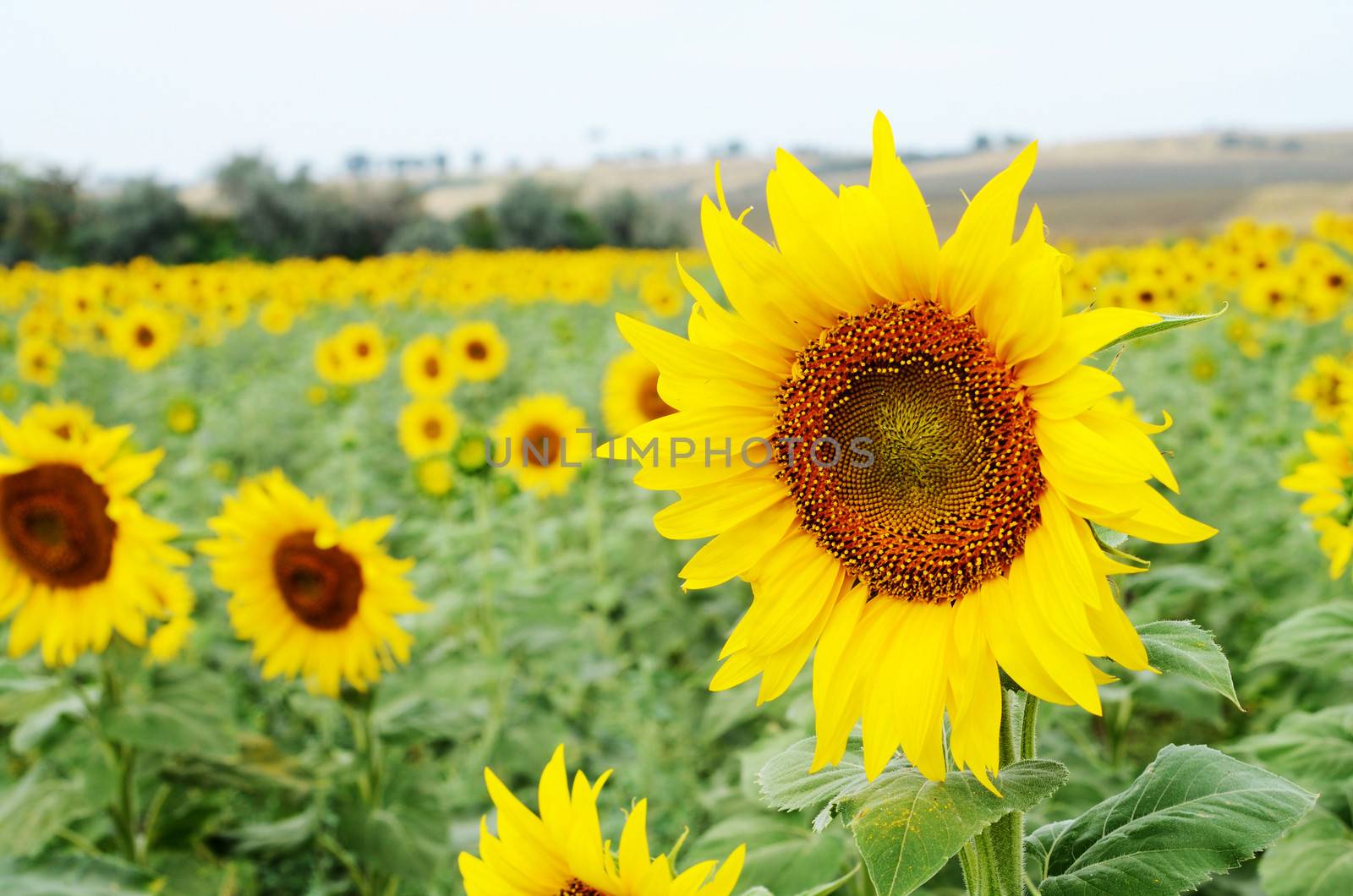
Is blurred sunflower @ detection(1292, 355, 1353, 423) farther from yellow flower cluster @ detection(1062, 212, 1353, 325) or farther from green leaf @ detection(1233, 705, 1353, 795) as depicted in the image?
green leaf @ detection(1233, 705, 1353, 795)

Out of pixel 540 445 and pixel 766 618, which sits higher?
pixel 766 618

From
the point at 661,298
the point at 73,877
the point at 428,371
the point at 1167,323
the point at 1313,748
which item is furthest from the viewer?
the point at 661,298

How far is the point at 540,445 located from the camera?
4684 millimetres

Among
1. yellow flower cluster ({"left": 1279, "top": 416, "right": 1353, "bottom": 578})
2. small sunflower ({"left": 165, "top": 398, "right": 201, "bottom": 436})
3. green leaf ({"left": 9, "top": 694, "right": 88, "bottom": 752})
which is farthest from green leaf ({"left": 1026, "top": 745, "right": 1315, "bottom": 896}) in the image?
small sunflower ({"left": 165, "top": 398, "right": 201, "bottom": 436})

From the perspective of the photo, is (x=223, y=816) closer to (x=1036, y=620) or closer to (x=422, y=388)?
(x=1036, y=620)

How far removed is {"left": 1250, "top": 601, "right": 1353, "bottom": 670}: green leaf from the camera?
6.07 feet

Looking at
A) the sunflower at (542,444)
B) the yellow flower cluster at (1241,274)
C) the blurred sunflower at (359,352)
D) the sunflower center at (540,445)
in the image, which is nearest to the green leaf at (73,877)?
the sunflower at (542,444)

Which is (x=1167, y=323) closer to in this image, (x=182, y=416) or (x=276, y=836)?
(x=276, y=836)

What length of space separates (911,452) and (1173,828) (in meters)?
0.49

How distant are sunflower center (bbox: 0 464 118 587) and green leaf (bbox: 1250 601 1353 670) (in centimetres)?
253

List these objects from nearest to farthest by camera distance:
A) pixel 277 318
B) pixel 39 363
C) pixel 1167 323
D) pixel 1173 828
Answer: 1. pixel 1167 323
2. pixel 1173 828
3. pixel 39 363
4. pixel 277 318

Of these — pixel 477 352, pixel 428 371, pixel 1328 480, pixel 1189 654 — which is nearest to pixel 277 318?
pixel 477 352

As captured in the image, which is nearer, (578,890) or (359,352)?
(578,890)

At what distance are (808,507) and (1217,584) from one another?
66.3 inches
